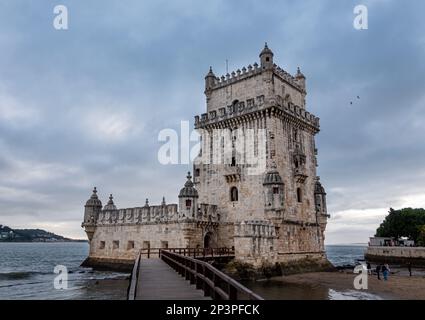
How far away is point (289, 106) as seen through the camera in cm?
3594

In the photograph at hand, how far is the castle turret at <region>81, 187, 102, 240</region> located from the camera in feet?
142

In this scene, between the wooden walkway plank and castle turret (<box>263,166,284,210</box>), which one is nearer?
the wooden walkway plank

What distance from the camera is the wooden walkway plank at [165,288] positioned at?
11336 mm

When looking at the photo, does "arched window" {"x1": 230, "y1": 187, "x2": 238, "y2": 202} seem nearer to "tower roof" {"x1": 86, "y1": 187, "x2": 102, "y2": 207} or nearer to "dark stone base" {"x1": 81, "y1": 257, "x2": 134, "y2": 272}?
"dark stone base" {"x1": 81, "y1": 257, "x2": 134, "y2": 272}

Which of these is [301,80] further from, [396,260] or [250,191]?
[396,260]

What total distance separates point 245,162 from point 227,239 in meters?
7.53

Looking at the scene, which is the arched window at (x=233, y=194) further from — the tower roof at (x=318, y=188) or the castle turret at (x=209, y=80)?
the castle turret at (x=209, y=80)

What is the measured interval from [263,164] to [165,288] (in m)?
21.4

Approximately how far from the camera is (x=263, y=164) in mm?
33125

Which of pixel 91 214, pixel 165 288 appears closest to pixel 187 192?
pixel 91 214

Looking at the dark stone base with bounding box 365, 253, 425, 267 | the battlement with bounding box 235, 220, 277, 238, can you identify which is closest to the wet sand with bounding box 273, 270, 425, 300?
the battlement with bounding box 235, 220, 277, 238

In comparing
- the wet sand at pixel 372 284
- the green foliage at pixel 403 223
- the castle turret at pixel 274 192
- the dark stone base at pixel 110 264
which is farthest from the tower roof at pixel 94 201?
the green foliage at pixel 403 223

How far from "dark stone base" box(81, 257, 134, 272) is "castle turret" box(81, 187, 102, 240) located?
2957mm
